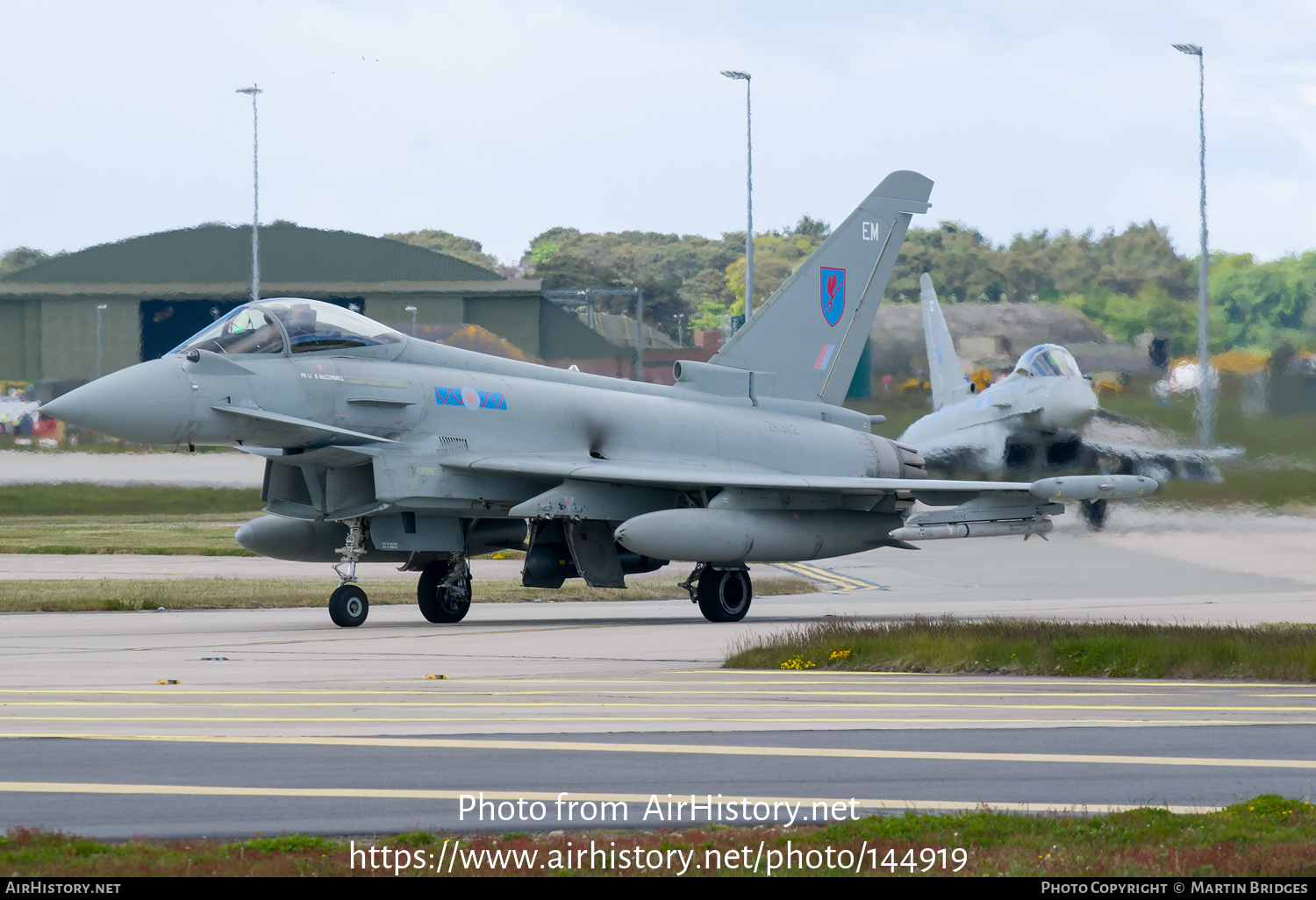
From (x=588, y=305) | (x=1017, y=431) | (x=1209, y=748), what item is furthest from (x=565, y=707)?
(x=588, y=305)

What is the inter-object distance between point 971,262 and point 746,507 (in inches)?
582

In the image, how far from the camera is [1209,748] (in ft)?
25.6

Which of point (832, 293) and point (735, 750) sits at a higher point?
point (832, 293)

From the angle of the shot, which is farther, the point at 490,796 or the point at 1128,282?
the point at 1128,282

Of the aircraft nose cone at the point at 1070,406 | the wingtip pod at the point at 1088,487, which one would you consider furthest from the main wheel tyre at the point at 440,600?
the aircraft nose cone at the point at 1070,406

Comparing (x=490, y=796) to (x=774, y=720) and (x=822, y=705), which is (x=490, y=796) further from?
(x=822, y=705)

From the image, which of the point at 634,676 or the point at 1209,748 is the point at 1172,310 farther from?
the point at 1209,748

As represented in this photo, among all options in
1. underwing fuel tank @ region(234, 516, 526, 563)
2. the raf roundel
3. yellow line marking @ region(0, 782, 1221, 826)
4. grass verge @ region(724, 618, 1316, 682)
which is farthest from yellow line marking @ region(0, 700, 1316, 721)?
the raf roundel

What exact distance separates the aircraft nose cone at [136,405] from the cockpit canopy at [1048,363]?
15.6 metres

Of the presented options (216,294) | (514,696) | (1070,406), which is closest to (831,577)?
(1070,406)

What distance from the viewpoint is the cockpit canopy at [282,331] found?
53.8 ft

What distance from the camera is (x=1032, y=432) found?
25984 mm

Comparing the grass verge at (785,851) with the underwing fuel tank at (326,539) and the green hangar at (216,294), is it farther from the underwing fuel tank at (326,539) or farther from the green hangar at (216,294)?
the green hangar at (216,294)

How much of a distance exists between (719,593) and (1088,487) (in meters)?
4.60
